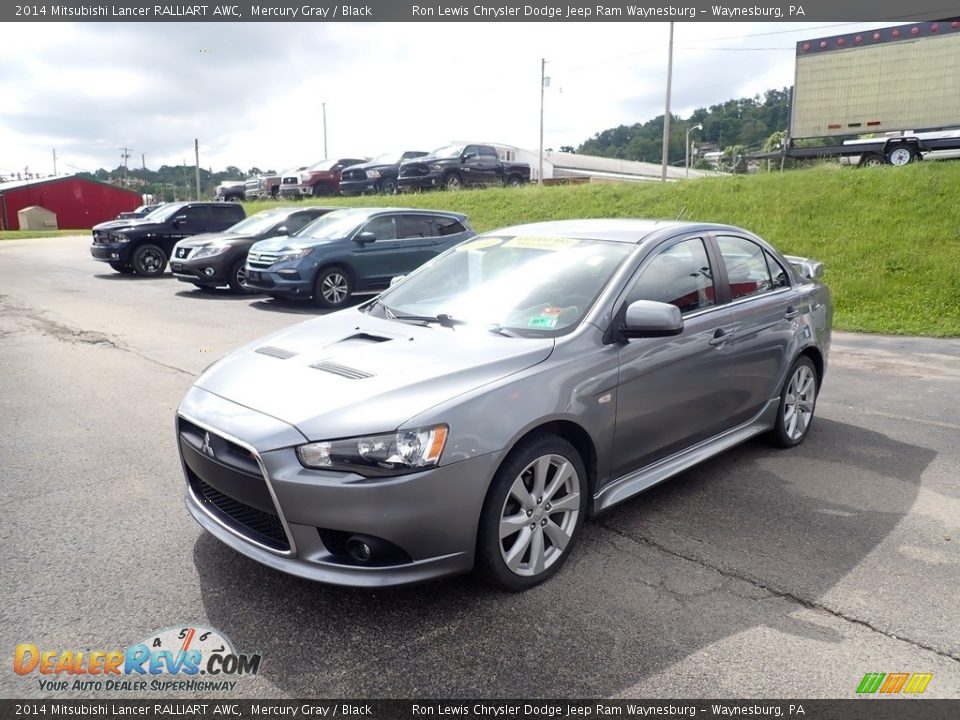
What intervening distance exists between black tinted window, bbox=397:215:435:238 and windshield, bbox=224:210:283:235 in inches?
121

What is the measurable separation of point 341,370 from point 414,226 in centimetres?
997

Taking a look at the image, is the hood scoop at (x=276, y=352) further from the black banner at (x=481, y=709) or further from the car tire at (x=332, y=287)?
the car tire at (x=332, y=287)

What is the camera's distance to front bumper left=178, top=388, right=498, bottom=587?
2.77m

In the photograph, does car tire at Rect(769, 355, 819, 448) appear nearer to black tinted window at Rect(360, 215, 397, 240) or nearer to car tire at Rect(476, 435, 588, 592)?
car tire at Rect(476, 435, 588, 592)

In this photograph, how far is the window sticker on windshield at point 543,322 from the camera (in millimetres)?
3645

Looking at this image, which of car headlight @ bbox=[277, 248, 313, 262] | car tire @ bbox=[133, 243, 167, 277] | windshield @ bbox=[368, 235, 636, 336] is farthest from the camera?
car tire @ bbox=[133, 243, 167, 277]

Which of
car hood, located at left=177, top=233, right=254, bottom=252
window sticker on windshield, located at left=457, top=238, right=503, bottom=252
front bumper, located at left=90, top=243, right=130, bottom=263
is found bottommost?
front bumper, located at left=90, top=243, right=130, bottom=263

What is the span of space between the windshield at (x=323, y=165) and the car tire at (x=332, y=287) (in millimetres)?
15556

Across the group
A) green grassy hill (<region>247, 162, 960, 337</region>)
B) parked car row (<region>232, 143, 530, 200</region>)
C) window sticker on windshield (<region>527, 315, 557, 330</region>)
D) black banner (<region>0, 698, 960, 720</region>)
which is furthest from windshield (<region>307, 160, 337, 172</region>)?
black banner (<region>0, 698, 960, 720</region>)

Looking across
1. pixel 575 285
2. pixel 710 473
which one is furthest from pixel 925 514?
pixel 575 285

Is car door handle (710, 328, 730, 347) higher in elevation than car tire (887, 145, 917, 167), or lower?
lower

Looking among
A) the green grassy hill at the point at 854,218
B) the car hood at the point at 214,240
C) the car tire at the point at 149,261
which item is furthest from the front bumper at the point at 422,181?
the car hood at the point at 214,240

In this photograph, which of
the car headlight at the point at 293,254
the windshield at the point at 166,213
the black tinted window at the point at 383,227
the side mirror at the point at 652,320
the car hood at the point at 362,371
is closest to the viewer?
the car hood at the point at 362,371

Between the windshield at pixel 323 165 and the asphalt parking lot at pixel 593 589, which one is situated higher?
the windshield at pixel 323 165
